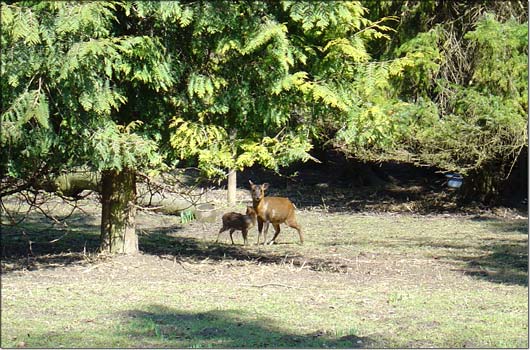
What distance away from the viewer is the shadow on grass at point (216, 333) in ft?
25.3

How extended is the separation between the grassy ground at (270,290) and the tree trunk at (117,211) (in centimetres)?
27

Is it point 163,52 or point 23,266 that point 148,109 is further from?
point 23,266


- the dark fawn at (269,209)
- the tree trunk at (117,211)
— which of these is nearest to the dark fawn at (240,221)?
the dark fawn at (269,209)

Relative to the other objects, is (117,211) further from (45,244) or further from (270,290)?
(270,290)

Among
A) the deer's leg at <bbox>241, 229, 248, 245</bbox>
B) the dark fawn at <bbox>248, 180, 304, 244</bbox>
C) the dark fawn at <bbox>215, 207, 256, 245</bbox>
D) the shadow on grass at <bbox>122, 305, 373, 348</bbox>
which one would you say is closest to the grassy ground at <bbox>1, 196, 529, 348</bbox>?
the shadow on grass at <bbox>122, 305, 373, 348</bbox>

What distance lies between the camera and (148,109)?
11477 mm

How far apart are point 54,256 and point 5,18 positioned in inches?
183

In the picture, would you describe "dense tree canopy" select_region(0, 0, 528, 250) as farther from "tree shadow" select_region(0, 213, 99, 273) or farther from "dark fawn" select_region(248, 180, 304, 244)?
"dark fawn" select_region(248, 180, 304, 244)

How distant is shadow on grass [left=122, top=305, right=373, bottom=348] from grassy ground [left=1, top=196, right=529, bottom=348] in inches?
0.7

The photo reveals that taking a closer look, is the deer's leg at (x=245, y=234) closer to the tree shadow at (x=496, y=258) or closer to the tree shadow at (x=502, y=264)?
A: the tree shadow at (x=496, y=258)

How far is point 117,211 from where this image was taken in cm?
1256

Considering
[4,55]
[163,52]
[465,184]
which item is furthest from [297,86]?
[465,184]

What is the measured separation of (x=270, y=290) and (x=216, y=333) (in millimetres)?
2455

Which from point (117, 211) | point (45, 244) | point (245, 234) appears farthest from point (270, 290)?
point (45, 244)
